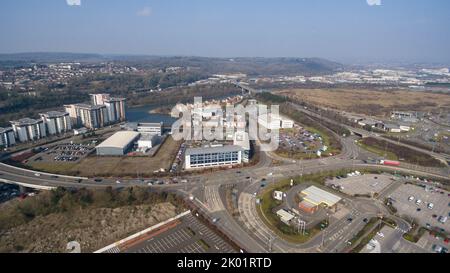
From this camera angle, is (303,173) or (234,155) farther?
(234,155)

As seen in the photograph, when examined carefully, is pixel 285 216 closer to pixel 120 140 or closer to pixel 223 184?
pixel 223 184

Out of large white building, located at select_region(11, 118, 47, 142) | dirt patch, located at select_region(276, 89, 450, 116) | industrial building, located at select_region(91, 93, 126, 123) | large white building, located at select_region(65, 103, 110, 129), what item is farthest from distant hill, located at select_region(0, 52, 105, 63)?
dirt patch, located at select_region(276, 89, 450, 116)

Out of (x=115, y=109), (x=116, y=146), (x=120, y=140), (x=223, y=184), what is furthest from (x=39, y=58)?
(x=223, y=184)
